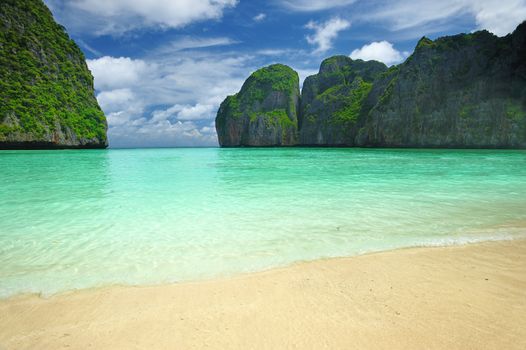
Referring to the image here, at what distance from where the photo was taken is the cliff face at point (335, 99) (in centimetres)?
9319

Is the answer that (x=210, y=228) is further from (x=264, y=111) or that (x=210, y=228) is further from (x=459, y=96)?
(x=264, y=111)

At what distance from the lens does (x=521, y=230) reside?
4.96 meters

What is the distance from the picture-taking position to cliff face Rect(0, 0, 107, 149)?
49094 mm

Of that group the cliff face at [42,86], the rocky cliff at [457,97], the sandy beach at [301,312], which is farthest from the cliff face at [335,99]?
the sandy beach at [301,312]

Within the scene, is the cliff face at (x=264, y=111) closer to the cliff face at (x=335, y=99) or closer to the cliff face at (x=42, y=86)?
the cliff face at (x=335, y=99)

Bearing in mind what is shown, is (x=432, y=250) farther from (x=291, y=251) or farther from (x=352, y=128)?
(x=352, y=128)

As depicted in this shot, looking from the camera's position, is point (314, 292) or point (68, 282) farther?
point (68, 282)

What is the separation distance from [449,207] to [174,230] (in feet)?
21.2

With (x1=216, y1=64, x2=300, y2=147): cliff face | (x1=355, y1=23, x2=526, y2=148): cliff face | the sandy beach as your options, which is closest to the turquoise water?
the sandy beach

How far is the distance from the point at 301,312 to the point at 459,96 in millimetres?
72525

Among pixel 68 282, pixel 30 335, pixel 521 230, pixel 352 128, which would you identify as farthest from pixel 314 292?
pixel 352 128

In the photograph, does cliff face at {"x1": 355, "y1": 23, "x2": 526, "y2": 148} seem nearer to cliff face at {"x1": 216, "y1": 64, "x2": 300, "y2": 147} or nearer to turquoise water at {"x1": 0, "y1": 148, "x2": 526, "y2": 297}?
cliff face at {"x1": 216, "y1": 64, "x2": 300, "y2": 147}

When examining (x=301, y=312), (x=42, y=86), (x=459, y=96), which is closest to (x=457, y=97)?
(x=459, y=96)

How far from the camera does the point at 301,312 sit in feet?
8.37
